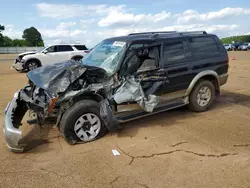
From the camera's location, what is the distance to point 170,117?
5.50 metres

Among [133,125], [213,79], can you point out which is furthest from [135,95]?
[213,79]

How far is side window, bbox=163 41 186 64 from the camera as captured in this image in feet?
16.5

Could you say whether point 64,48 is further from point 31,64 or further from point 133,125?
point 133,125

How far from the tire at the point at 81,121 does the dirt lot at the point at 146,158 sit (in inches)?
6.0

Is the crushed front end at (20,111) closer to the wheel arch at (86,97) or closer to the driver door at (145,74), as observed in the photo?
the wheel arch at (86,97)

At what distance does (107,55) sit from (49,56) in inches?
381

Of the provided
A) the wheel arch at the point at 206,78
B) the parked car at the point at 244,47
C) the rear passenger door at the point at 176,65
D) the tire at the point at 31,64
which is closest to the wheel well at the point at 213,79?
the wheel arch at the point at 206,78

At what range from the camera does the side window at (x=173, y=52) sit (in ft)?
16.5

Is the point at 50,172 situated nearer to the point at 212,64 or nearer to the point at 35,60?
the point at 212,64

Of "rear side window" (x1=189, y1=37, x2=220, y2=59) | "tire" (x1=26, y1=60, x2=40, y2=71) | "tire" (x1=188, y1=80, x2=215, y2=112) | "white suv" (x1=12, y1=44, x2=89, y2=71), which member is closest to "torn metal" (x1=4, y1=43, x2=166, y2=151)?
"tire" (x1=188, y1=80, x2=215, y2=112)

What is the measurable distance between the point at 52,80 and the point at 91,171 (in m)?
1.70

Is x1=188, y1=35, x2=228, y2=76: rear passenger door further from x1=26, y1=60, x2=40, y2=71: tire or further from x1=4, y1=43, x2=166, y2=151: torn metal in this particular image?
x1=26, y1=60, x2=40, y2=71: tire

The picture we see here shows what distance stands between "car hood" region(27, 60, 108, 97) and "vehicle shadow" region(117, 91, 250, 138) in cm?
120

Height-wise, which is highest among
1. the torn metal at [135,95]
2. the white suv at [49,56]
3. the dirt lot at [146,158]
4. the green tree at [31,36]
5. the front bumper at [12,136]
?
the green tree at [31,36]
